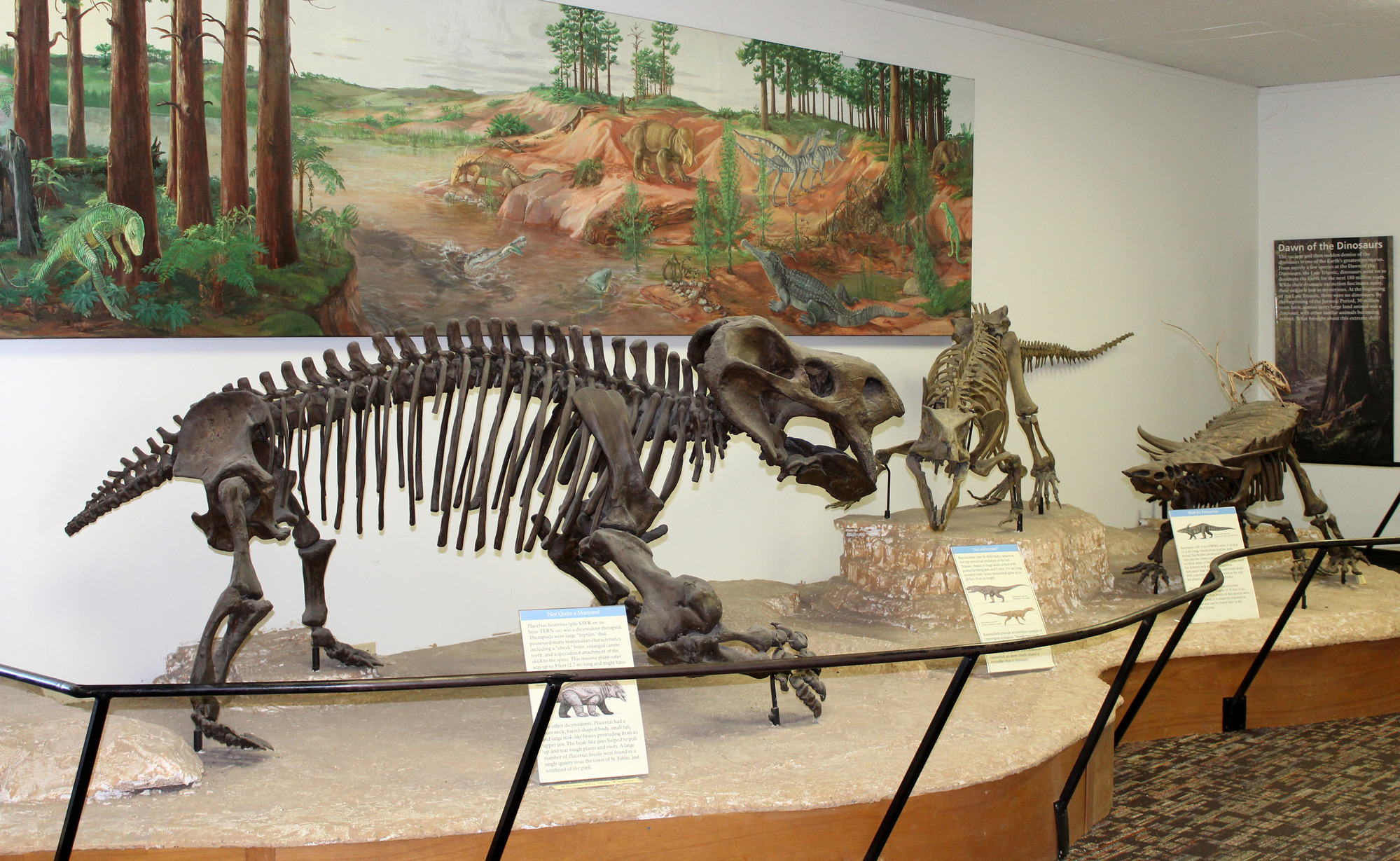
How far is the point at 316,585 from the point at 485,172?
221cm

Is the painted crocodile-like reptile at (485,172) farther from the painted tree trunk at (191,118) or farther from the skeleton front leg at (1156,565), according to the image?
the skeleton front leg at (1156,565)

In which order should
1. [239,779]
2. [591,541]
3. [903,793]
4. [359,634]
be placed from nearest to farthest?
[903,793] → [239,779] → [591,541] → [359,634]

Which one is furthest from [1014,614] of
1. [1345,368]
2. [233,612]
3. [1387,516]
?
[1345,368]

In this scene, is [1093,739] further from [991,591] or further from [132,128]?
[132,128]

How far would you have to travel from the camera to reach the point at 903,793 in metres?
2.42

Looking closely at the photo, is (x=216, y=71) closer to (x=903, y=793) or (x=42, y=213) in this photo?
(x=42, y=213)

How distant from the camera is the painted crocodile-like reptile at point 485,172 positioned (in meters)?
5.33

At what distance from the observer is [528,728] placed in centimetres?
386

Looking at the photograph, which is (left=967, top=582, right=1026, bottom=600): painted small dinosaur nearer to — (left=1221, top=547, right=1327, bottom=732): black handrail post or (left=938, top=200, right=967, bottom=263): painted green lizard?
(left=1221, top=547, right=1327, bottom=732): black handrail post

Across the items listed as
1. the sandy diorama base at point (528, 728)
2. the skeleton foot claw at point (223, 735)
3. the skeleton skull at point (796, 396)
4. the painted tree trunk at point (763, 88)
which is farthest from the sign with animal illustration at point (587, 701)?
the painted tree trunk at point (763, 88)

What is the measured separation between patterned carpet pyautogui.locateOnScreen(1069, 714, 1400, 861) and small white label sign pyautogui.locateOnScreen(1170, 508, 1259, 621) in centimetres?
62

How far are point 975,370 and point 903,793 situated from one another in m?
4.22

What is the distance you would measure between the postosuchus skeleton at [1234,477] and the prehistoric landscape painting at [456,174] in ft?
5.69

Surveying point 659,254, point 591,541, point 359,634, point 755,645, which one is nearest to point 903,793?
point 755,645
